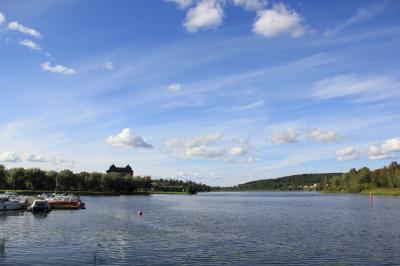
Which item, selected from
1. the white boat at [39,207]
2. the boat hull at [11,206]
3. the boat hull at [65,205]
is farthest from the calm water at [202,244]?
the boat hull at [65,205]

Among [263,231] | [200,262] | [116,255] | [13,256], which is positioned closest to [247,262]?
[200,262]

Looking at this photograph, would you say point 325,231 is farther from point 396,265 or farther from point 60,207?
point 60,207

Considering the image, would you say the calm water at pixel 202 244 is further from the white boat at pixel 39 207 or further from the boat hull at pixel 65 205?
the boat hull at pixel 65 205

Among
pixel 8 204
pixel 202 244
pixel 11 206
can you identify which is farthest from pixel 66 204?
pixel 202 244

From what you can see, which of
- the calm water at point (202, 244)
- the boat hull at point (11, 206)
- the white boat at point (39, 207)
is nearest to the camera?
the calm water at point (202, 244)

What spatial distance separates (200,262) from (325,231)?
100 ft

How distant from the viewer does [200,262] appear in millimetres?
38281

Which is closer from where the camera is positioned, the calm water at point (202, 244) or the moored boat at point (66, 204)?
the calm water at point (202, 244)

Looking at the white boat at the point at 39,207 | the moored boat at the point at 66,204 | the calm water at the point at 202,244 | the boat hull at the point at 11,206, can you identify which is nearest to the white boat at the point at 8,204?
the boat hull at the point at 11,206

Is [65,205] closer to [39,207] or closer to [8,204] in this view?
[39,207]

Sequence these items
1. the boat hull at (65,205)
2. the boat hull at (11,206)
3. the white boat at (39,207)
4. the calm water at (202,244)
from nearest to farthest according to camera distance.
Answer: the calm water at (202,244) → the white boat at (39,207) → the boat hull at (11,206) → the boat hull at (65,205)

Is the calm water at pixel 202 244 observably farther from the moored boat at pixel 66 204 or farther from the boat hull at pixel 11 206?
the moored boat at pixel 66 204

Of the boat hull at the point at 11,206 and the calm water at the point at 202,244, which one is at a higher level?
the boat hull at the point at 11,206

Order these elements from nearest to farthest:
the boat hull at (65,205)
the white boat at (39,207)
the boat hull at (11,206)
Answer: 1. the white boat at (39,207)
2. the boat hull at (11,206)
3. the boat hull at (65,205)
